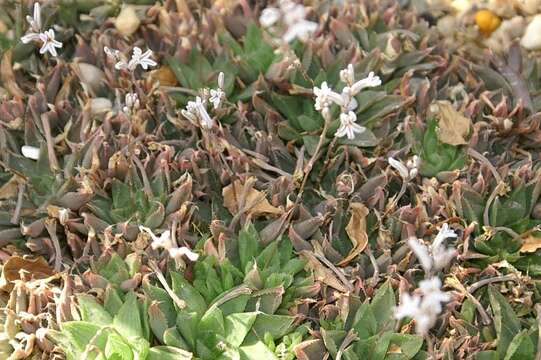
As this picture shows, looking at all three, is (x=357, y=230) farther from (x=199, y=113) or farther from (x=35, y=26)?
(x=35, y=26)

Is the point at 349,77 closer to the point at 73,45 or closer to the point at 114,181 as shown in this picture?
the point at 114,181

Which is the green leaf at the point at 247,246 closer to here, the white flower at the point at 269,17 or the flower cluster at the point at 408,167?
the flower cluster at the point at 408,167

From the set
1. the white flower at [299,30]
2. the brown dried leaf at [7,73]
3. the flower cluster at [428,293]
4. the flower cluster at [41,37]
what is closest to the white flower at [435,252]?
the flower cluster at [428,293]

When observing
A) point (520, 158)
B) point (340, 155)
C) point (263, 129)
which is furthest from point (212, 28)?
point (520, 158)

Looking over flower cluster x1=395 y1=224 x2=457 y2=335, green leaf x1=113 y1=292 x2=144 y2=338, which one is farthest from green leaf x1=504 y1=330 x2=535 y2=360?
green leaf x1=113 y1=292 x2=144 y2=338

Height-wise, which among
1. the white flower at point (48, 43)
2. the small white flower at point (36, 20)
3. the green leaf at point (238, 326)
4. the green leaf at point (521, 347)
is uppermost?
the small white flower at point (36, 20)
